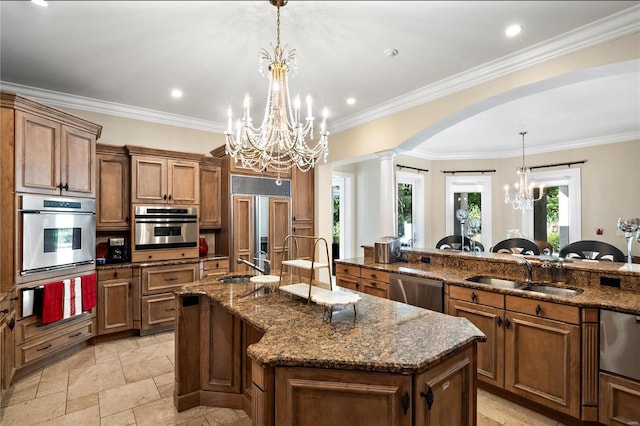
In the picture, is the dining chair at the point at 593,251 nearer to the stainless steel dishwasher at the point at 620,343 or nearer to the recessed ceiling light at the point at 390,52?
the stainless steel dishwasher at the point at 620,343

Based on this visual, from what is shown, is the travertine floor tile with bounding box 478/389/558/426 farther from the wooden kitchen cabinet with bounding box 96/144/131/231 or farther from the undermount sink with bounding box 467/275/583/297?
the wooden kitchen cabinet with bounding box 96/144/131/231

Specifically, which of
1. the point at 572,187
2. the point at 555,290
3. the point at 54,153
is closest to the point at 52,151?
the point at 54,153

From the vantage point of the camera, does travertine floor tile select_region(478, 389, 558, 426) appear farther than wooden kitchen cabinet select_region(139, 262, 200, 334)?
No

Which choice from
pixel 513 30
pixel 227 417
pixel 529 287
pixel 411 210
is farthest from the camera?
pixel 411 210

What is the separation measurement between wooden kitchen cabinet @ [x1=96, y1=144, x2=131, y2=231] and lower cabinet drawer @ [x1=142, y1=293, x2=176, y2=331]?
946mm

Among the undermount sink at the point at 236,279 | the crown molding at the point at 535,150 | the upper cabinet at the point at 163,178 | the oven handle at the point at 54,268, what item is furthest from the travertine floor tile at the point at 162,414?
the crown molding at the point at 535,150

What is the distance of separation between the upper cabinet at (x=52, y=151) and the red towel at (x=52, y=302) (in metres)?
0.89

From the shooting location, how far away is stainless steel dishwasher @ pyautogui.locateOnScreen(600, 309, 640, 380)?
190 centimetres

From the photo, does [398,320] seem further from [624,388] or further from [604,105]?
[604,105]

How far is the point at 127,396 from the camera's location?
2.60 m

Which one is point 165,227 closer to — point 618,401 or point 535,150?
point 618,401

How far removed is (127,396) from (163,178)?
249cm

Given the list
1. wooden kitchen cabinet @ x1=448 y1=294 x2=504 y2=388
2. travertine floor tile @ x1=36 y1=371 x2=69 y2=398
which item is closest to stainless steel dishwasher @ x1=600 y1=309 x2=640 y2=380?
wooden kitchen cabinet @ x1=448 y1=294 x2=504 y2=388

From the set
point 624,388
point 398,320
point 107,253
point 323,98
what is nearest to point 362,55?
point 323,98
